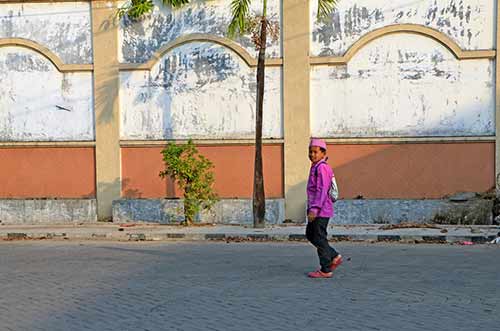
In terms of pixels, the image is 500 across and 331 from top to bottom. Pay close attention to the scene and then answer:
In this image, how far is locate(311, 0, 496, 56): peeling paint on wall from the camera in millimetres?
15352

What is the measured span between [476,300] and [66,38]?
42.5 feet

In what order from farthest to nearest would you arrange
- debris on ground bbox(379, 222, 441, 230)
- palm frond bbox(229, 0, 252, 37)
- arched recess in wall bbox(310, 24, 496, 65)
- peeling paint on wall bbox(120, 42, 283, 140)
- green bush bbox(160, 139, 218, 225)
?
1. peeling paint on wall bbox(120, 42, 283, 140)
2. arched recess in wall bbox(310, 24, 496, 65)
3. green bush bbox(160, 139, 218, 225)
4. palm frond bbox(229, 0, 252, 37)
5. debris on ground bbox(379, 222, 441, 230)

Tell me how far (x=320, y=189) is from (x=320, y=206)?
222 mm

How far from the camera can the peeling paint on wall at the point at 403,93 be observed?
15406 millimetres

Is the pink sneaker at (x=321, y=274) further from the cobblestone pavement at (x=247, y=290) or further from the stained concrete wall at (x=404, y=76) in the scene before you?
the stained concrete wall at (x=404, y=76)

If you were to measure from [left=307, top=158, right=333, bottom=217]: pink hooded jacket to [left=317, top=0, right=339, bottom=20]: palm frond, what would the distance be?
7.05 m

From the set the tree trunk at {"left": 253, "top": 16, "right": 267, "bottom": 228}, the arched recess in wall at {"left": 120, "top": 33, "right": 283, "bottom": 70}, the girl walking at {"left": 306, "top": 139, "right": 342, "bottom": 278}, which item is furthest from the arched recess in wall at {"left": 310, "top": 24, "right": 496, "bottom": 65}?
the girl walking at {"left": 306, "top": 139, "right": 342, "bottom": 278}

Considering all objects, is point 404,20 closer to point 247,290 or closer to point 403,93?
point 403,93

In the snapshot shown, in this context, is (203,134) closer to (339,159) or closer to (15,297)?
(339,159)

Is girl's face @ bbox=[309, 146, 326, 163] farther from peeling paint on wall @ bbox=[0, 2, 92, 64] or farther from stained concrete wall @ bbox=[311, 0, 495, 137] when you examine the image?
peeling paint on wall @ bbox=[0, 2, 92, 64]

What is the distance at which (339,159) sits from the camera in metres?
16.0

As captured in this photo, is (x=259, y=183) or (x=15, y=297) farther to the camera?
(x=259, y=183)

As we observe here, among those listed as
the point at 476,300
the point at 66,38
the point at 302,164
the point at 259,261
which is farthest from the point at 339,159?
the point at 476,300

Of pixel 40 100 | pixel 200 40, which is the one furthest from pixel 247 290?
pixel 40 100
